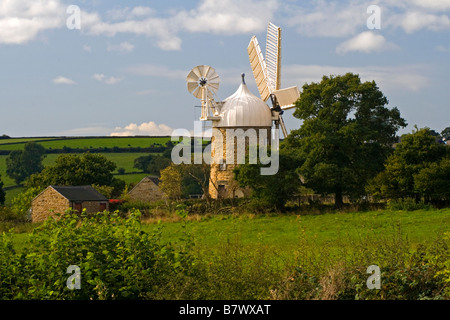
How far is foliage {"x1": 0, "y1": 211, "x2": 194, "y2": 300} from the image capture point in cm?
1177

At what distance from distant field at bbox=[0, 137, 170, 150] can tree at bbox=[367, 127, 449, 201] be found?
223 ft

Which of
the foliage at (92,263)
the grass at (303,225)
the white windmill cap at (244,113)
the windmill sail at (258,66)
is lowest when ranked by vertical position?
the grass at (303,225)

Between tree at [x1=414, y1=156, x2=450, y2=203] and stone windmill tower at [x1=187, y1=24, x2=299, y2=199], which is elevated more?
stone windmill tower at [x1=187, y1=24, x2=299, y2=199]

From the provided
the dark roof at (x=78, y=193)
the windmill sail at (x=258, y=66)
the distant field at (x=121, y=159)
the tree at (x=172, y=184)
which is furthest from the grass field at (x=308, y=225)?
the distant field at (x=121, y=159)

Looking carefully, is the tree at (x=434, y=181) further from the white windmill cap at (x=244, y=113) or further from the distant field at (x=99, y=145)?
the distant field at (x=99, y=145)

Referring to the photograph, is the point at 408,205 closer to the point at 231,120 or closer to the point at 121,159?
the point at 231,120

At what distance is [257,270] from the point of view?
41.4 feet

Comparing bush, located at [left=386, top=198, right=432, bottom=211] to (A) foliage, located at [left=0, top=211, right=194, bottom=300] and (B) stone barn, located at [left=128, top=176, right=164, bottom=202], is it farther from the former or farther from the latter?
(B) stone barn, located at [left=128, top=176, right=164, bottom=202]

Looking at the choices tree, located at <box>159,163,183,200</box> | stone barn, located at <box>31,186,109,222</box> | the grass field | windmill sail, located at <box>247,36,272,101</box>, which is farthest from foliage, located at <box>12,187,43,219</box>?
windmill sail, located at <box>247,36,272,101</box>

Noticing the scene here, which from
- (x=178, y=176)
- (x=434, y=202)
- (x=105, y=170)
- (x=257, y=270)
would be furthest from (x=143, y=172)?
(x=257, y=270)

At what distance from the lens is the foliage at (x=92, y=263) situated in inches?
463

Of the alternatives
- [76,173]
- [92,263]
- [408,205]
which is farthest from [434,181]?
[76,173]
